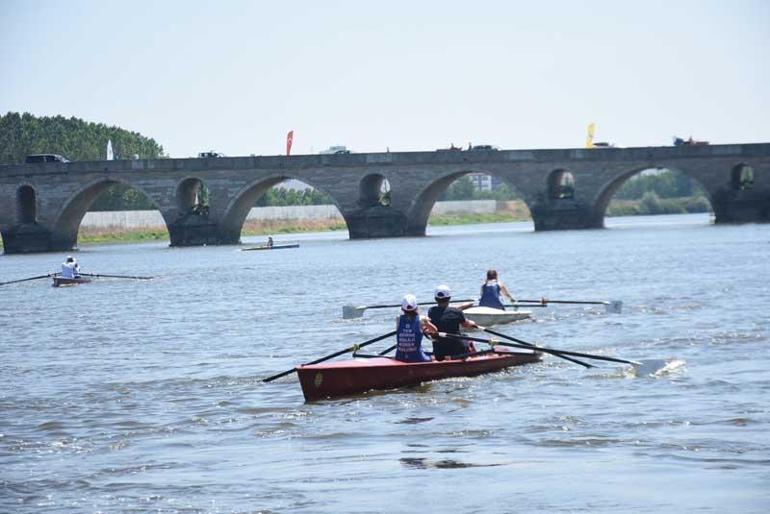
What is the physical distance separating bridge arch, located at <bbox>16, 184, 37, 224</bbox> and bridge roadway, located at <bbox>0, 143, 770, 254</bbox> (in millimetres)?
68

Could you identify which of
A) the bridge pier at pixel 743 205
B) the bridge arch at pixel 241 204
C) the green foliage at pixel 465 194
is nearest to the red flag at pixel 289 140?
the bridge arch at pixel 241 204

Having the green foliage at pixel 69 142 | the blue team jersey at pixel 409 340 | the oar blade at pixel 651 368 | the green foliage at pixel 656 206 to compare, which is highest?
the green foliage at pixel 69 142

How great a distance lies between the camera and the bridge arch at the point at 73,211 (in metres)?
93.2

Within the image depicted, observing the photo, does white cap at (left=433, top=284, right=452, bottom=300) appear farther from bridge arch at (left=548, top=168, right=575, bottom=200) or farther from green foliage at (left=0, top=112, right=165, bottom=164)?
green foliage at (left=0, top=112, right=165, bottom=164)

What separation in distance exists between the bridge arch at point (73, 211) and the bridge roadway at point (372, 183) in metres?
0.09

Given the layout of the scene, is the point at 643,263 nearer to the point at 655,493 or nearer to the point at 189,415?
the point at 189,415

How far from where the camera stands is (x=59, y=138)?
5098 inches

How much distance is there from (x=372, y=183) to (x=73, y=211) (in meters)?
20.0

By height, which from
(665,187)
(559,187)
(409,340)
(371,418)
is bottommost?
(371,418)

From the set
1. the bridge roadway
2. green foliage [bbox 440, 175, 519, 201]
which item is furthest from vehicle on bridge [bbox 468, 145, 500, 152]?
green foliage [bbox 440, 175, 519, 201]

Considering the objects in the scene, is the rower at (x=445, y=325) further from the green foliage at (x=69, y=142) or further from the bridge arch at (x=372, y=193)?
the green foliage at (x=69, y=142)

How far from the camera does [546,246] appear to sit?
238ft

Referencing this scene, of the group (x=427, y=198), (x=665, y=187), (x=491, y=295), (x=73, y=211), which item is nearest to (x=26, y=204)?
(x=73, y=211)

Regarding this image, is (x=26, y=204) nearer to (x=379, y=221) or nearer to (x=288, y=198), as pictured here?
(x=379, y=221)
